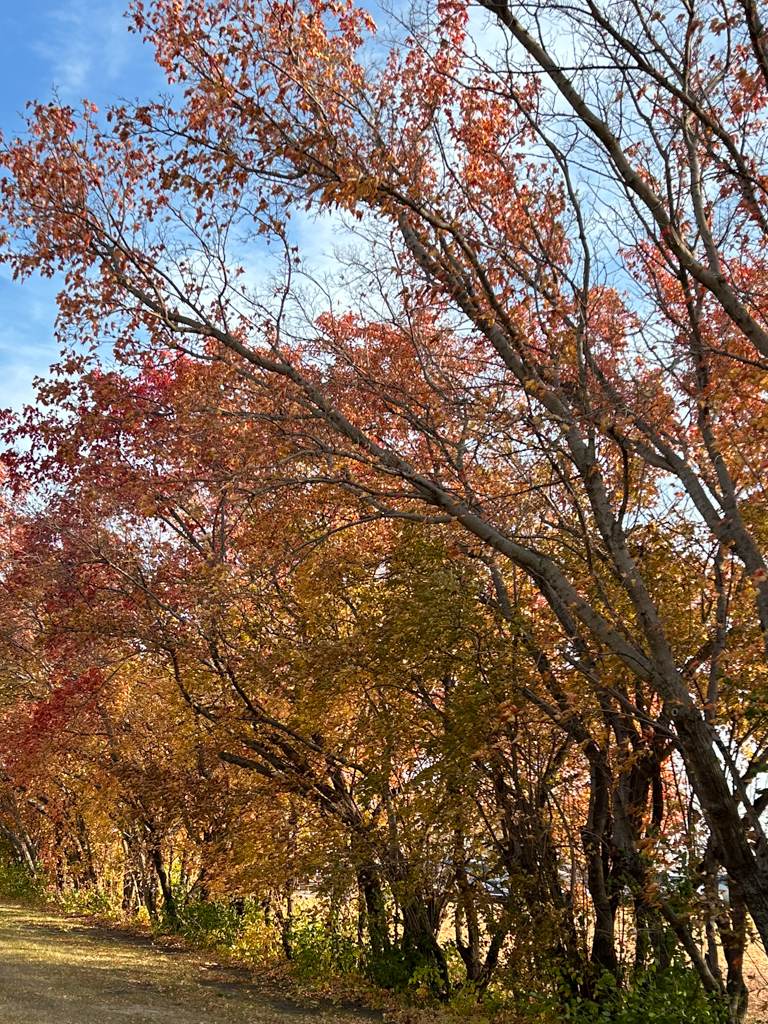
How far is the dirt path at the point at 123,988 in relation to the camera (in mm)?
9305

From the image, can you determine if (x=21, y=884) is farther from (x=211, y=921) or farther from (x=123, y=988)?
(x=123, y=988)

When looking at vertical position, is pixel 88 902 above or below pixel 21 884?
below

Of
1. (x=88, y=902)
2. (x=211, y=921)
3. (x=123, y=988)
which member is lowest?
(x=123, y=988)

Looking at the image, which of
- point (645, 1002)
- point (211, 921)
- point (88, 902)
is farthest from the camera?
point (88, 902)

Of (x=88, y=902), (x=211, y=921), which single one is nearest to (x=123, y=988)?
(x=211, y=921)

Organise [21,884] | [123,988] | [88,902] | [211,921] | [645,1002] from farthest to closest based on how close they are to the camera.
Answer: [21,884], [88,902], [211,921], [123,988], [645,1002]

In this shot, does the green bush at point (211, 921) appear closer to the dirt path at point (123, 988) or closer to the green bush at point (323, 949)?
the dirt path at point (123, 988)

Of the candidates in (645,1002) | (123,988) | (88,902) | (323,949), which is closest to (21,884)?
(88,902)

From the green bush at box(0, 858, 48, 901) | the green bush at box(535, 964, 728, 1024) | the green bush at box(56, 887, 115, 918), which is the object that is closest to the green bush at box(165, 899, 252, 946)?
the green bush at box(56, 887, 115, 918)

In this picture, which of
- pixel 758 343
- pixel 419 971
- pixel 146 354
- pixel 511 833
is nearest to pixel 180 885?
pixel 419 971

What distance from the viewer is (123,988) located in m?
11.0

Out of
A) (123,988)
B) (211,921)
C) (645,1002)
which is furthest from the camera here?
(211,921)

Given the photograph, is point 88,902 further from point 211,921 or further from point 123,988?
Result: point 123,988

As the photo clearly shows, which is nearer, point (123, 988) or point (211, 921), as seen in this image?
point (123, 988)
